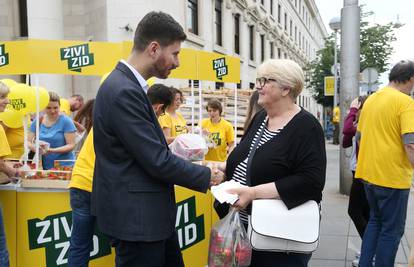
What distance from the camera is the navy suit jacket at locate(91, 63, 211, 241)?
6.79 ft

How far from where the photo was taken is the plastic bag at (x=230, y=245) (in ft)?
7.76

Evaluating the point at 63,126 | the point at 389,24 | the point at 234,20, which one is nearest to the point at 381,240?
the point at 63,126

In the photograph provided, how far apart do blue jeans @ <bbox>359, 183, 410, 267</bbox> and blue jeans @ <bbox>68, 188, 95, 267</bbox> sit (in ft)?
7.73

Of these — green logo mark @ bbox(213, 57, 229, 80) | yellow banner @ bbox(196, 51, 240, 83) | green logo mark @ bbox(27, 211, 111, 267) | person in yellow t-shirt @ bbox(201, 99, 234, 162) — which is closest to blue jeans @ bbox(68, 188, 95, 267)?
green logo mark @ bbox(27, 211, 111, 267)

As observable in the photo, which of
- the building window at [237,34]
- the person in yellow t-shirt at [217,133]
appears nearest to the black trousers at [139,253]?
the person in yellow t-shirt at [217,133]

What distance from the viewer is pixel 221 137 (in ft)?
21.6

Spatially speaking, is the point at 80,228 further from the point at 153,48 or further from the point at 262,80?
the point at 262,80

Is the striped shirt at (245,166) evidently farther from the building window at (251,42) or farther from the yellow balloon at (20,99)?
the building window at (251,42)

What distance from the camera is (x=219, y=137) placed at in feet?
21.5

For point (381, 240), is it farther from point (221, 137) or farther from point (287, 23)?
point (287, 23)

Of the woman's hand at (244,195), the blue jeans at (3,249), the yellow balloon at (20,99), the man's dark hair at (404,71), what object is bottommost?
the blue jeans at (3,249)

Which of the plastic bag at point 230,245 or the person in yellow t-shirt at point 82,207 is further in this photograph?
the person in yellow t-shirt at point 82,207

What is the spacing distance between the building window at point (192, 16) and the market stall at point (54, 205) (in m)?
12.2

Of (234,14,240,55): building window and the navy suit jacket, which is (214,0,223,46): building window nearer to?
(234,14,240,55): building window
